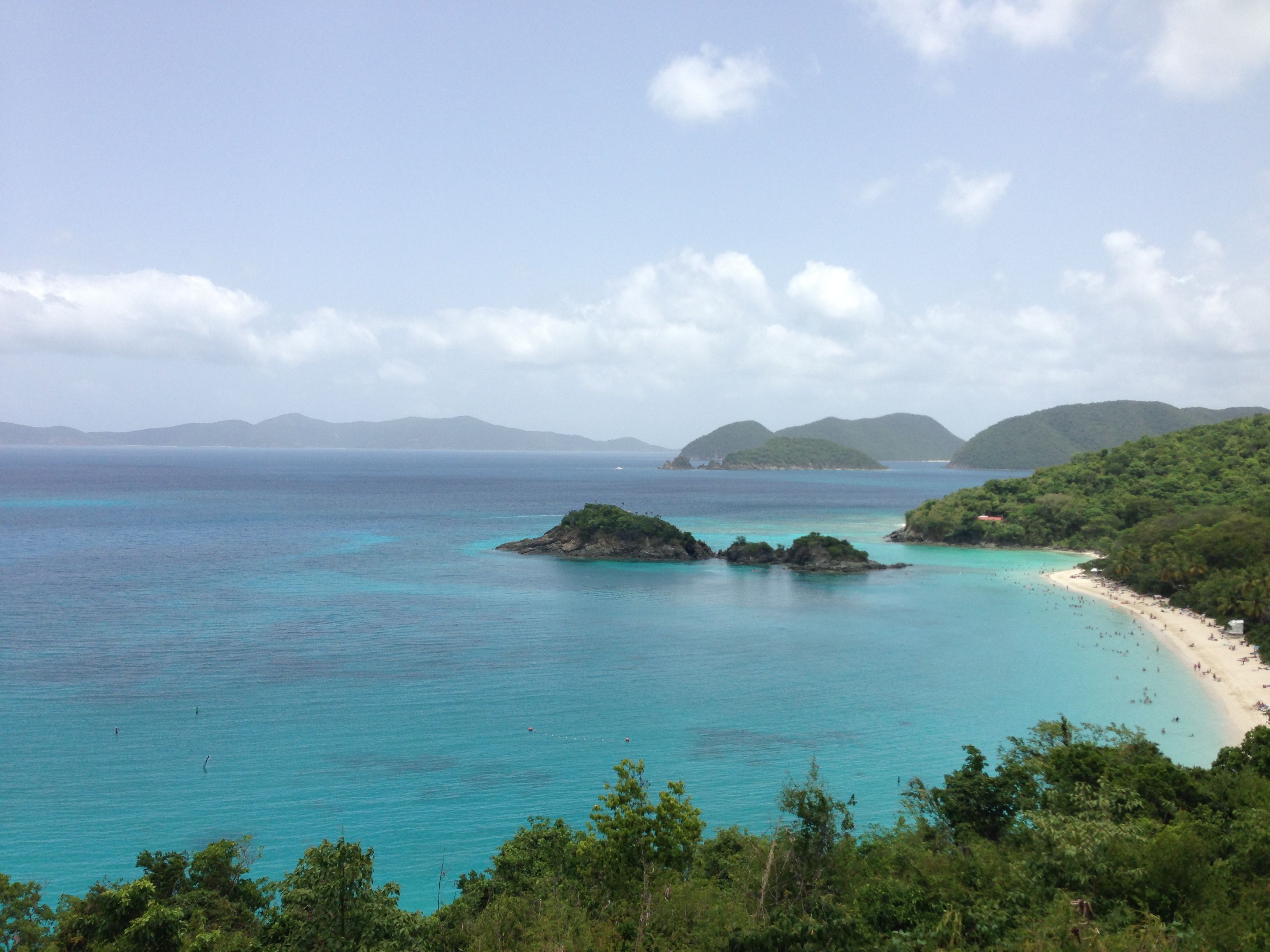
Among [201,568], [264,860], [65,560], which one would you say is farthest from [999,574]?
[65,560]

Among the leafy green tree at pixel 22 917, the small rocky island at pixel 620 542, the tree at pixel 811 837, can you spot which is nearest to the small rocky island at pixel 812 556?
the small rocky island at pixel 620 542

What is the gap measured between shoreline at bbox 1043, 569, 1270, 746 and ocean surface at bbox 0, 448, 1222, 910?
119cm

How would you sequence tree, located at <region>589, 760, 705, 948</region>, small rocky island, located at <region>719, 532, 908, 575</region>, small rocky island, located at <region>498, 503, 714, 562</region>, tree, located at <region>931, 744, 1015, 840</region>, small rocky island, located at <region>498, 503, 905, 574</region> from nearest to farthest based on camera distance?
1. tree, located at <region>589, 760, 705, 948</region>
2. tree, located at <region>931, 744, 1015, 840</region>
3. small rocky island, located at <region>719, 532, 908, 575</region>
4. small rocky island, located at <region>498, 503, 905, 574</region>
5. small rocky island, located at <region>498, 503, 714, 562</region>

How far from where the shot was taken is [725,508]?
454ft

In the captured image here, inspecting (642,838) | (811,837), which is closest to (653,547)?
(811,837)

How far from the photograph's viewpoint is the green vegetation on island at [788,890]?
12977 mm

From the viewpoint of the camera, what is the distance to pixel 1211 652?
145 feet

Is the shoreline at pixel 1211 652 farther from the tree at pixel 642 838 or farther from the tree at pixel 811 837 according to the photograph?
the tree at pixel 642 838

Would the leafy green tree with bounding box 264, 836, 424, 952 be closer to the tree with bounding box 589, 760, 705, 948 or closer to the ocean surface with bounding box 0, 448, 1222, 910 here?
the tree with bounding box 589, 760, 705, 948

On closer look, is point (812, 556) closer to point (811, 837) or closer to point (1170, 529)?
point (1170, 529)

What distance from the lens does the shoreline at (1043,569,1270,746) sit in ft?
114

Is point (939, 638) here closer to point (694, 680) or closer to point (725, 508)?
point (694, 680)

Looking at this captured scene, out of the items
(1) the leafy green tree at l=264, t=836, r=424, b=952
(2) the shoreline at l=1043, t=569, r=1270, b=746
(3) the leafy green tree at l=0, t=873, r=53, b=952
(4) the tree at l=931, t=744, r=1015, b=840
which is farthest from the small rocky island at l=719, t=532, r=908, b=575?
(3) the leafy green tree at l=0, t=873, r=53, b=952

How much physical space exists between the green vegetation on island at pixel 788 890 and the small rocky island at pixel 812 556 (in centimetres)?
5609
